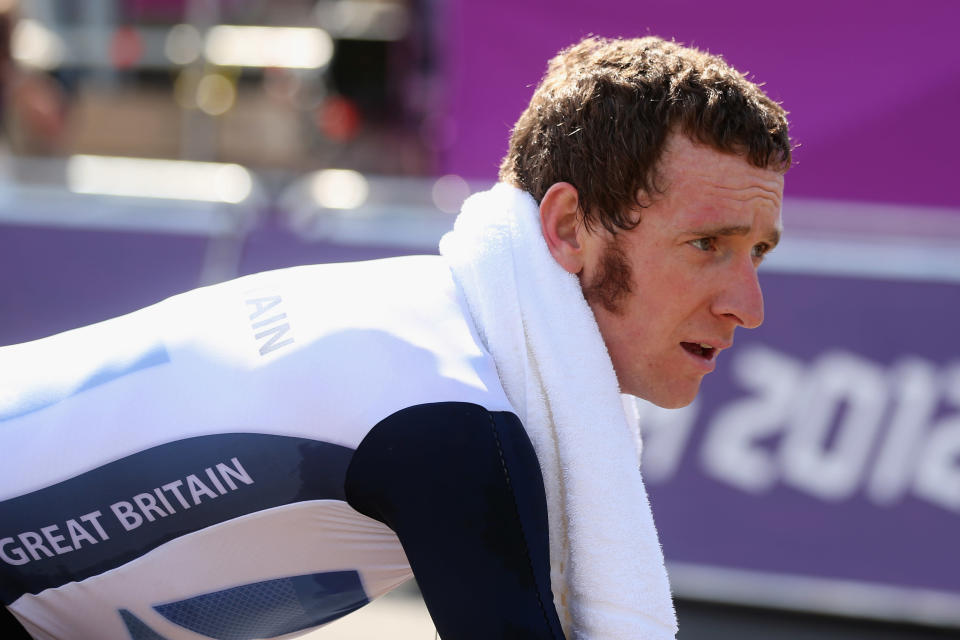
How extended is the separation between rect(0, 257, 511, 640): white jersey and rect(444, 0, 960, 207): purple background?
4347mm

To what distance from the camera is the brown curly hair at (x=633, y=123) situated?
204cm

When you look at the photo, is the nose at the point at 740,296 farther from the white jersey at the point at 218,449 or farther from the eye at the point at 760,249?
the white jersey at the point at 218,449

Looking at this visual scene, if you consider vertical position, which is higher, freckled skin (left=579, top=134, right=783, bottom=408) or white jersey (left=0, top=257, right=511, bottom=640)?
freckled skin (left=579, top=134, right=783, bottom=408)

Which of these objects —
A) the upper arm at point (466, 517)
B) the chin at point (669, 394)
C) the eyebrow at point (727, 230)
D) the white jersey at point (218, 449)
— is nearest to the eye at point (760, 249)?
the eyebrow at point (727, 230)

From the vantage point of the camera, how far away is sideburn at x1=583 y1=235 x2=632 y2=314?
6.87 feet

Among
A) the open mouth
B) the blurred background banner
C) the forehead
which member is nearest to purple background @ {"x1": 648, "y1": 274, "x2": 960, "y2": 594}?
the blurred background banner

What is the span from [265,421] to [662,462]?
3.25 meters

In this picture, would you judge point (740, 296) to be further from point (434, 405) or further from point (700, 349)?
point (434, 405)

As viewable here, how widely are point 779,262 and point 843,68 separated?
1590 mm

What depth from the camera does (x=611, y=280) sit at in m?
2.11

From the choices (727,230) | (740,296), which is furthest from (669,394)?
(727,230)

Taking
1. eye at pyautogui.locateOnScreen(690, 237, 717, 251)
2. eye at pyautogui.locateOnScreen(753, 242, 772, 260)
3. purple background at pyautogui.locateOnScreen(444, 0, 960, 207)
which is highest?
purple background at pyautogui.locateOnScreen(444, 0, 960, 207)

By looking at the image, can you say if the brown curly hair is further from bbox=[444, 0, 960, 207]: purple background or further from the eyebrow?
bbox=[444, 0, 960, 207]: purple background

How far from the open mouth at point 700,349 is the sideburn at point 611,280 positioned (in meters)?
0.18
